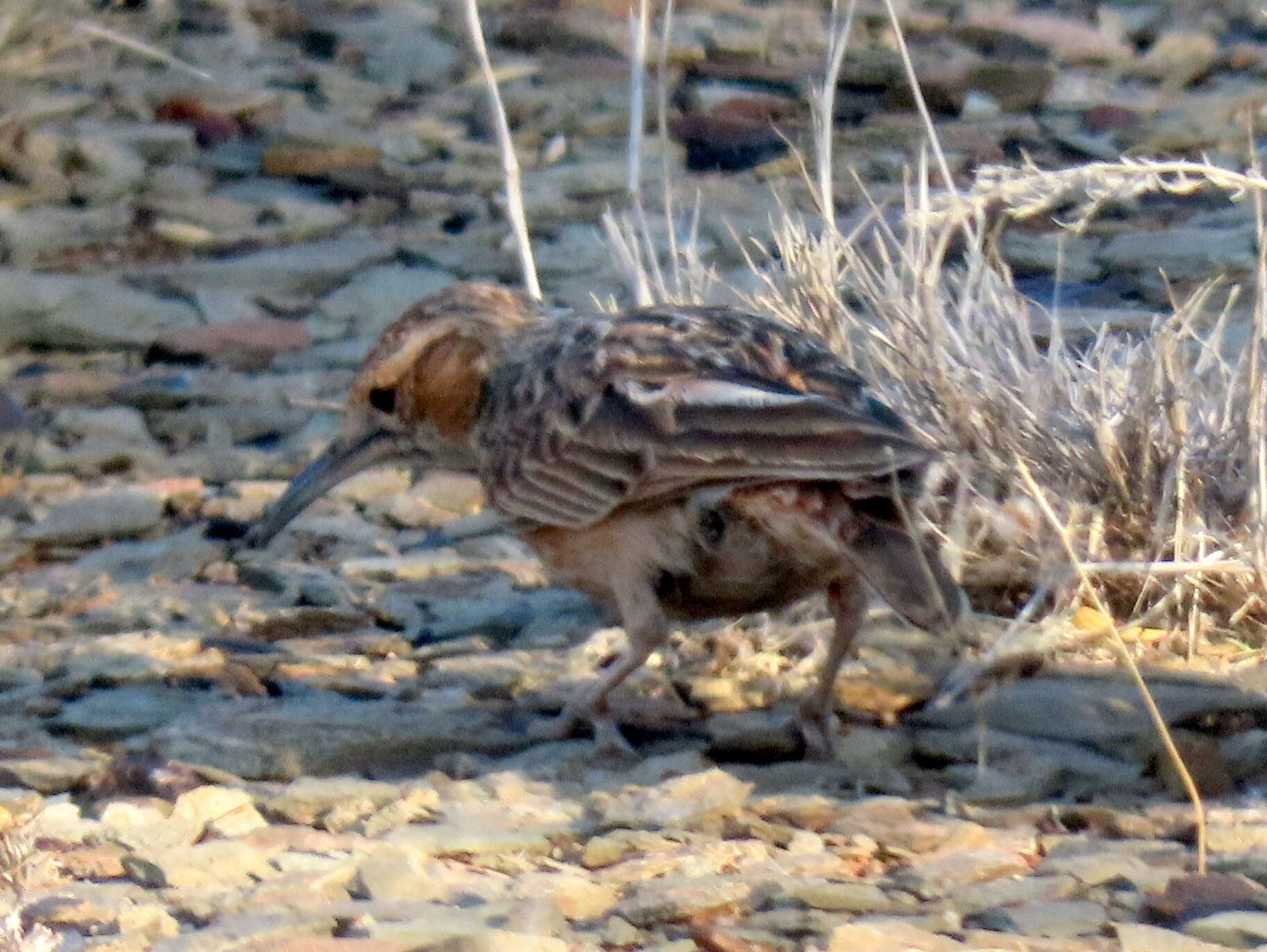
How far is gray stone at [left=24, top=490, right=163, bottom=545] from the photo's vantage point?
240 inches

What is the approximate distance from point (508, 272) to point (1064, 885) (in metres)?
4.70

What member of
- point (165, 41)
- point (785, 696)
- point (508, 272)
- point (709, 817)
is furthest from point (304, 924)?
point (165, 41)

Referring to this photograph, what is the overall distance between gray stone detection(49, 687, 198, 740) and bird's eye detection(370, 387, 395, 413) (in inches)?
32.6

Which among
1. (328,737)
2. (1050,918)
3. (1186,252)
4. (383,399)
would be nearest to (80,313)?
(383,399)

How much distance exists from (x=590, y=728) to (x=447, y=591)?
45.7 inches

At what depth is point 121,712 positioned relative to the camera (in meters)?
4.74

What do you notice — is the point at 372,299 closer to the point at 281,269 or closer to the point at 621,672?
the point at 281,269

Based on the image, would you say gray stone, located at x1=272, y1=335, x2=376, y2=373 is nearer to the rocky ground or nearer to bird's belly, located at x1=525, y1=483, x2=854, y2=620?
the rocky ground

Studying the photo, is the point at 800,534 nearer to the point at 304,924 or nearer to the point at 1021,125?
the point at 304,924

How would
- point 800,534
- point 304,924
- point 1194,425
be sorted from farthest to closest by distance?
1. point 1194,425
2. point 800,534
3. point 304,924

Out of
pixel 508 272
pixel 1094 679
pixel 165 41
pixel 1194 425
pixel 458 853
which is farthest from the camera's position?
pixel 165 41

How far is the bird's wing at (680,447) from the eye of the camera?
4.14m

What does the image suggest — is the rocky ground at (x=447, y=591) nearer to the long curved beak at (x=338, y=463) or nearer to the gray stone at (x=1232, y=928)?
the gray stone at (x=1232, y=928)

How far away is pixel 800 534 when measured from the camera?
4238mm
